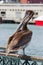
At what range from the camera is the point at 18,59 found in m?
3.46

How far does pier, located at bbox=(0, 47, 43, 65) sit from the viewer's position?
3.32m

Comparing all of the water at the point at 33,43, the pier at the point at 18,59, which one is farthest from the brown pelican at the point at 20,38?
the water at the point at 33,43

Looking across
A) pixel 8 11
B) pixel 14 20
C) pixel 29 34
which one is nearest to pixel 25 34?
pixel 29 34

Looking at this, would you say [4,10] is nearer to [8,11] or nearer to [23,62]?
[8,11]

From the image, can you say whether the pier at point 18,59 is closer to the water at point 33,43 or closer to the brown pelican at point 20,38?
the brown pelican at point 20,38

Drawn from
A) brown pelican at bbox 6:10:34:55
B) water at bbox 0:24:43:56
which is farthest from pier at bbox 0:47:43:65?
water at bbox 0:24:43:56

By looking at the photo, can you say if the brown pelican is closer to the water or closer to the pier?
the pier

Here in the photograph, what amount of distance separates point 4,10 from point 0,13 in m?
0.80

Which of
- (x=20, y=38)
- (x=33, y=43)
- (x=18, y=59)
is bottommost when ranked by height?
(x=33, y=43)

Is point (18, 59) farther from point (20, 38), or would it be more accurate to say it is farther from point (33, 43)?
point (33, 43)

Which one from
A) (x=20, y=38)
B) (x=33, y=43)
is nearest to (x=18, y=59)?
(x=20, y=38)

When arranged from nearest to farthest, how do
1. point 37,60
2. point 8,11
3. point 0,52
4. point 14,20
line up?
point 37,60 < point 0,52 < point 14,20 < point 8,11

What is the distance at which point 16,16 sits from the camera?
131 feet

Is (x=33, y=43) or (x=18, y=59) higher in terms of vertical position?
(x=18, y=59)
